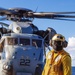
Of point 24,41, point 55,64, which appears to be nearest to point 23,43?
point 24,41

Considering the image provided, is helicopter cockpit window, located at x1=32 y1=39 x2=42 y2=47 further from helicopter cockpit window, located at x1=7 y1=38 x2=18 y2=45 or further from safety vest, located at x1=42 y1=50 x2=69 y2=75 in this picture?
safety vest, located at x1=42 y1=50 x2=69 y2=75

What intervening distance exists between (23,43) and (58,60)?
10027 mm

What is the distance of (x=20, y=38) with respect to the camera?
1738 cm

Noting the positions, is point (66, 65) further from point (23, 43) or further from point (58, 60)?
point (23, 43)

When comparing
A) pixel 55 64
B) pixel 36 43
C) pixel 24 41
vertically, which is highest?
pixel 55 64

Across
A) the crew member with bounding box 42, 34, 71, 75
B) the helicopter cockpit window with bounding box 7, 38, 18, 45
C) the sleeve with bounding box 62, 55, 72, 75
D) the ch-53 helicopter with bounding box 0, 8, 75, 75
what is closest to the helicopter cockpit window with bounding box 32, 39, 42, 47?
the ch-53 helicopter with bounding box 0, 8, 75, 75

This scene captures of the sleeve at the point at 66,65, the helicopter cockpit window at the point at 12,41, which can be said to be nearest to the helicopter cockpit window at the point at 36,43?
the helicopter cockpit window at the point at 12,41

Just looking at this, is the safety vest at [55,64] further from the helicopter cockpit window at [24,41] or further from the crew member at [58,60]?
the helicopter cockpit window at [24,41]

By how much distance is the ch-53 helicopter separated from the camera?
16.1 metres

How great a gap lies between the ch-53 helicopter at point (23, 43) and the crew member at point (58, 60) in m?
8.52

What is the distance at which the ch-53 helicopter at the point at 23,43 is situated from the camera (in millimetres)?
16141

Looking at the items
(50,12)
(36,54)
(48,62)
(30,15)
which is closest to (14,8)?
(30,15)

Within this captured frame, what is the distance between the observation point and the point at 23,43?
17234 millimetres

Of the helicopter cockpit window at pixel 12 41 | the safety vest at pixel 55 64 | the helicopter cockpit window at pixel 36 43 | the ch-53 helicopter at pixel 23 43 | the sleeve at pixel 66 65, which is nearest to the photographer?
the sleeve at pixel 66 65
